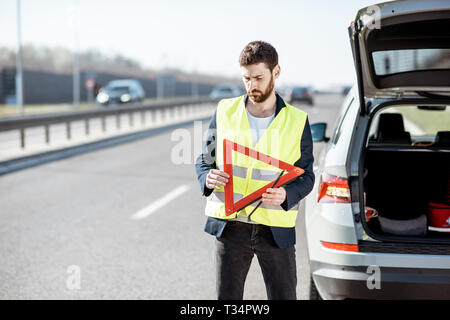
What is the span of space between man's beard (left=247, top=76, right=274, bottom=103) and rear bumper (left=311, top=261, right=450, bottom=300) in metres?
1.24

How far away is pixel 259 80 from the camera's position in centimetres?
267

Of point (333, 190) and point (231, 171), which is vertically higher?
point (231, 171)

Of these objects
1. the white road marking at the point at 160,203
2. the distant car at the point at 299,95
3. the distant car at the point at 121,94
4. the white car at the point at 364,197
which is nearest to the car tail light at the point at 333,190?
the white car at the point at 364,197

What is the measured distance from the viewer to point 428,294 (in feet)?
10.4

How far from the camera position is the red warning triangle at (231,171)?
271 centimetres

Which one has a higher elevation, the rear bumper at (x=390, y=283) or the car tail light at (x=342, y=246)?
the car tail light at (x=342, y=246)

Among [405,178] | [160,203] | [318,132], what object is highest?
[318,132]

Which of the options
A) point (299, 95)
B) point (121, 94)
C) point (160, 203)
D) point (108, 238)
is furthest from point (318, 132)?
point (299, 95)

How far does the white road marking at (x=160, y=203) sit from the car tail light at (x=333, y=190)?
4039 millimetres

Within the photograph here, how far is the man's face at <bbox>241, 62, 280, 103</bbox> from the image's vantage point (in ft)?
8.69

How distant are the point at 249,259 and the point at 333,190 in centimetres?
91

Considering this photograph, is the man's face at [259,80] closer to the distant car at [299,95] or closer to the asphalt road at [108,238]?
the asphalt road at [108,238]

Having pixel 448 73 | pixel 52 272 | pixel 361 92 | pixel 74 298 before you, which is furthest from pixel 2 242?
pixel 448 73

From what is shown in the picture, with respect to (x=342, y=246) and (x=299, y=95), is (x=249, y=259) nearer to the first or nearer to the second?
(x=342, y=246)
